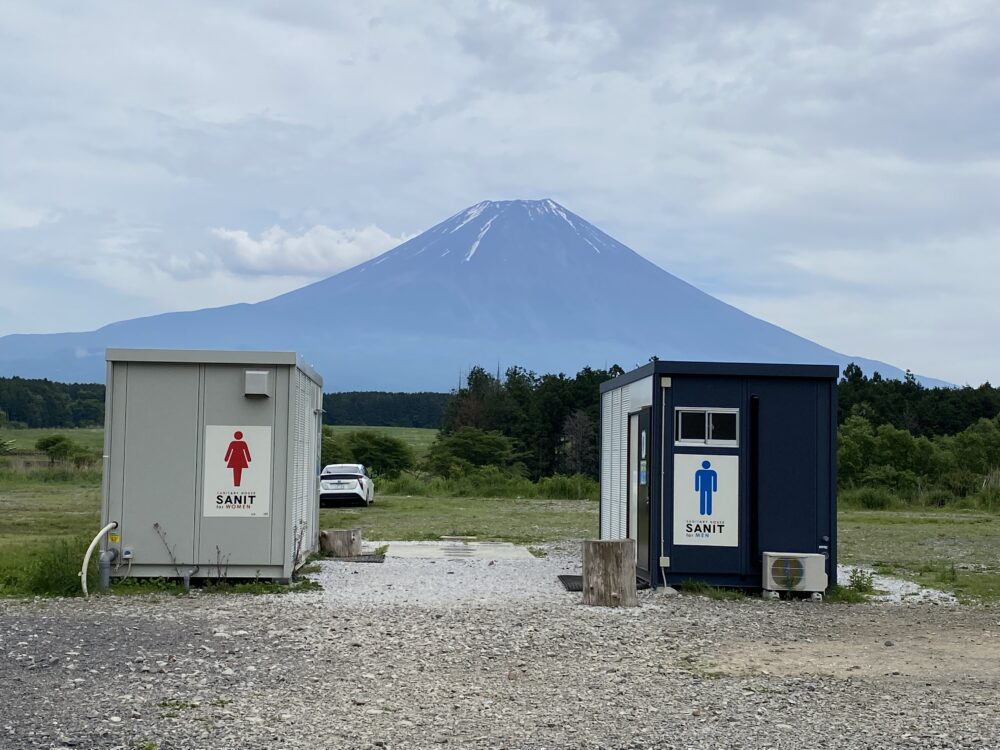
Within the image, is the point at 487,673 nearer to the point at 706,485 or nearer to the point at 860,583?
the point at 706,485

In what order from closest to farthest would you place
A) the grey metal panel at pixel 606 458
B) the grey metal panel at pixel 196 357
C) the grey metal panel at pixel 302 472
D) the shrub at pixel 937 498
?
the grey metal panel at pixel 196 357 → the grey metal panel at pixel 302 472 → the grey metal panel at pixel 606 458 → the shrub at pixel 937 498

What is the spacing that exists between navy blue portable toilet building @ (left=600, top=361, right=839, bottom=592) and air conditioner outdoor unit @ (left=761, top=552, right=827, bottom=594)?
0.35m

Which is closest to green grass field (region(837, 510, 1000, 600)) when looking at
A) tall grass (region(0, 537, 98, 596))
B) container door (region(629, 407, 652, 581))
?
container door (region(629, 407, 652, 581))

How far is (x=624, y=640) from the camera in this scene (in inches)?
425

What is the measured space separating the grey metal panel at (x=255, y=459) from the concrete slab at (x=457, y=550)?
15.5 ft

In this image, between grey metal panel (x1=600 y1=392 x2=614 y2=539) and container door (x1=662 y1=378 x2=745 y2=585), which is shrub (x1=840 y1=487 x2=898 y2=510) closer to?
grey metal panel (x1=600 y1=392 x2=614 y2=539)

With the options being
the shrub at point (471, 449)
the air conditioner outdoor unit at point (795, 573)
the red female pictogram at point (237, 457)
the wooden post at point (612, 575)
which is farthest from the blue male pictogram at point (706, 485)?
the shrub at point (471, 449)

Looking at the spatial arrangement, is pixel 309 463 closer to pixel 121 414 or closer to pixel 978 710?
pixel 121 414

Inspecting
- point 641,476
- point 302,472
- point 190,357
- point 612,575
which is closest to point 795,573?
point 641,476

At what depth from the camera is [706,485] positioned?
14492 mm

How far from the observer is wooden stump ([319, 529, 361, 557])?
18.2 metres

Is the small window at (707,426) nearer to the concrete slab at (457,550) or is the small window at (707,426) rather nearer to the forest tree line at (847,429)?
the concrete slab at (457,550)

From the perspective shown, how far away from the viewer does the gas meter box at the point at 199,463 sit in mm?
13820

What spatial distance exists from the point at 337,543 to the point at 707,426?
20.5 ft
